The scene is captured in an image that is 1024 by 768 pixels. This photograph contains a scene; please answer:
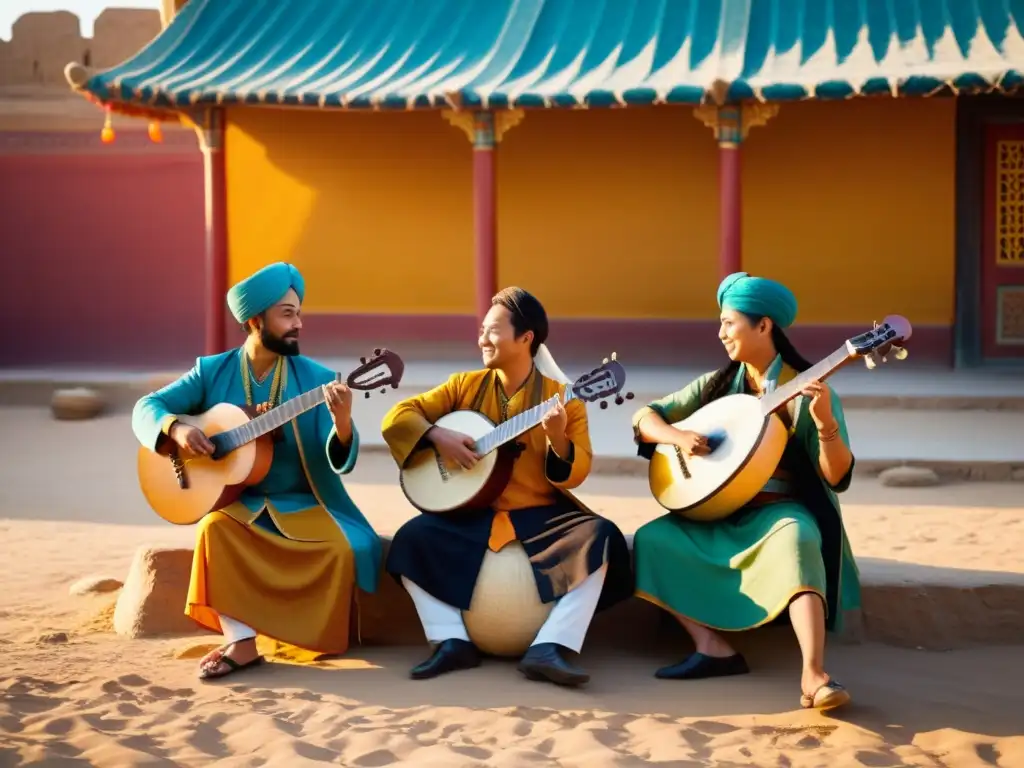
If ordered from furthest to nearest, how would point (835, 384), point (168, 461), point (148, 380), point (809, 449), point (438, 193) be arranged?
point (438, 193) < point (148, 380) < point (835, 384) < point (168, 461) < point (809, 449)

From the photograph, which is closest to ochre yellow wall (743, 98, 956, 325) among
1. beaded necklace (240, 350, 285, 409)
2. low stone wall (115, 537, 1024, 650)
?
low stone wall (115, 537, 1024, 650)

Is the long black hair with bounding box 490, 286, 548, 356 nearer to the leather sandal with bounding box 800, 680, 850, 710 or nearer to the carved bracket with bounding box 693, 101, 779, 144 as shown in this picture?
the leather sandal with bounding box 800, 680, 850, 710

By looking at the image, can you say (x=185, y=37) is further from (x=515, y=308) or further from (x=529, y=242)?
(x=515, y=308)

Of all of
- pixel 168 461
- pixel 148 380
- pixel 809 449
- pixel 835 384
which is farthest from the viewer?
pixel 148 380

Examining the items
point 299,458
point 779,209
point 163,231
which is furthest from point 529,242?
point 299,458

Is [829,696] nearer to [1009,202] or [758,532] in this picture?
[758,532]

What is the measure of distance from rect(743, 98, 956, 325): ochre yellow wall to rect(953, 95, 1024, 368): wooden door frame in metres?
0.07

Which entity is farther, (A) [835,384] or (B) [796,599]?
(A) [835,384]

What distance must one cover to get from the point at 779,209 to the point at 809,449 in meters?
8.15

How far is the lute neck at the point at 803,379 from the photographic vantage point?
425 centimetres

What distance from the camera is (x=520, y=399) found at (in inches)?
191

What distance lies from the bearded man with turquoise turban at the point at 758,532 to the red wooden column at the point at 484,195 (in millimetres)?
7001

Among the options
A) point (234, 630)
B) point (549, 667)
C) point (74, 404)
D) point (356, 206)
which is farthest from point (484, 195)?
point (549, 667)

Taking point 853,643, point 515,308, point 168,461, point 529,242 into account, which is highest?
point 529,242
